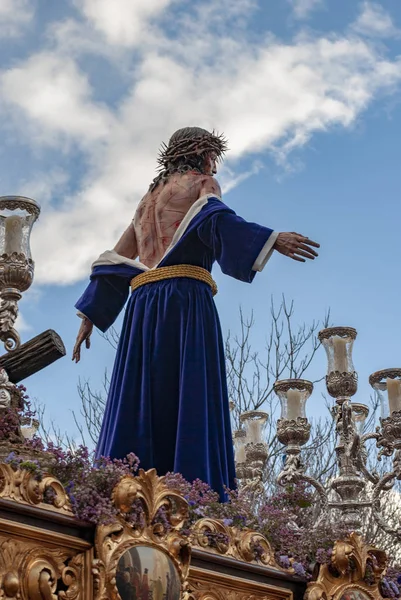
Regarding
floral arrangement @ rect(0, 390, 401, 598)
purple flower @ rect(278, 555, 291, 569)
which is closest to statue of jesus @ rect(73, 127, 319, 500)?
floral arrangement @ rect(0, 390, 401, 598)

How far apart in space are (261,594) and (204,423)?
51.9 inches

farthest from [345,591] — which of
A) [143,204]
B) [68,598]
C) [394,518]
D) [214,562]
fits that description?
[394,518]

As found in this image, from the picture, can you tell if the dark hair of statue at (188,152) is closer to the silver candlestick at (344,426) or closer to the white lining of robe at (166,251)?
the white lining of robe at (166,251)

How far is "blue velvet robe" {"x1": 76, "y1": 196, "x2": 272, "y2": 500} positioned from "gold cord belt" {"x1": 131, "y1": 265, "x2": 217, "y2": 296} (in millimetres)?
33

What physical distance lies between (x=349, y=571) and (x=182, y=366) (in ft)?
5.25

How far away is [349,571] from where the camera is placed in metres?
5.53

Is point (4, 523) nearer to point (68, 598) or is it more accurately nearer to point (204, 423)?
point (68, 598)

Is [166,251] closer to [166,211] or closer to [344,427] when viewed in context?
[166,211]

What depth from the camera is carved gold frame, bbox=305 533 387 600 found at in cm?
538

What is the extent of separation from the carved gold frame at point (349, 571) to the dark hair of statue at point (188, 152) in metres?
2.83

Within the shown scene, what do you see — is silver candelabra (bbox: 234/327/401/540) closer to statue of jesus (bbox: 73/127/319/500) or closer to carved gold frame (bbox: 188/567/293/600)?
statue of jesus (bbox: 73/127/319/500)

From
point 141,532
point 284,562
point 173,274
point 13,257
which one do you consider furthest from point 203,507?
point 173,274

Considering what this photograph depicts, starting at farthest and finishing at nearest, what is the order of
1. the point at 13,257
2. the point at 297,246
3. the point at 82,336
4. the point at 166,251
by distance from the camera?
the point at 82,336, the point at 166,251, the point at 297,246, the point at 13,257

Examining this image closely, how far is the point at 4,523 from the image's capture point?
→ 418 centimetres
